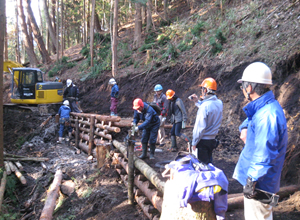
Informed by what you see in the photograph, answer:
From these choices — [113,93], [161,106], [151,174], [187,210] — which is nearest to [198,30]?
[113,93]

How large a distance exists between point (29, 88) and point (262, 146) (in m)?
15.3

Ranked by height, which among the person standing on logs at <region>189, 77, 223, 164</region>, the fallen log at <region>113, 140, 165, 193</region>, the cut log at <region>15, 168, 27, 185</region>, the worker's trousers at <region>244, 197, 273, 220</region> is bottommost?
the cut log at <region>15, 168, 27, 185</region>

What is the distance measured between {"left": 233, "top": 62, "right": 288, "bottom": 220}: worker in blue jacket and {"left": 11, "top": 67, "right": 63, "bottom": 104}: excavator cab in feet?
47.0

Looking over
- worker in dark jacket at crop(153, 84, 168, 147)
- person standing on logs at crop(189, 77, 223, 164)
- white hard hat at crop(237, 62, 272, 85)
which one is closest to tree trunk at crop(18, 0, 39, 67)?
worker in dark jacket at crop(153, 84, 168, 147)

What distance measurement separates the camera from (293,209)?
384cm

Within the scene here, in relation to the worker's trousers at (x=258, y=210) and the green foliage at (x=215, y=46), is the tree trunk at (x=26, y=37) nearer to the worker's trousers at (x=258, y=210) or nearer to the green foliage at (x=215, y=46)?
the green foliage at (x=215, y=46)

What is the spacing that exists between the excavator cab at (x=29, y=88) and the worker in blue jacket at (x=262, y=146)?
564 inches

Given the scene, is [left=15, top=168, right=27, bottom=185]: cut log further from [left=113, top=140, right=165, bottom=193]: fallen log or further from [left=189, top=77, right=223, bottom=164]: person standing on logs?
[left=189, top=77, right=223, bottom=164]: person standing on logs

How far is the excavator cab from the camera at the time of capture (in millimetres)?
14539

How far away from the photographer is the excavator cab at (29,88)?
14.5 meters

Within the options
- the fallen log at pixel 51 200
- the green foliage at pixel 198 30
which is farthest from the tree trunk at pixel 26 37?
the fallen log at pixel 51 200

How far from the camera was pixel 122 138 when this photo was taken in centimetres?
930

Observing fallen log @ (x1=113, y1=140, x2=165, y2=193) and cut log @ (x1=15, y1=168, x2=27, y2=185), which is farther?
cut log @ (x1=15, y1=168, x2=27, y2=185)

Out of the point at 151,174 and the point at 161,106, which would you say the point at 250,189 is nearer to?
the point at 151,174
